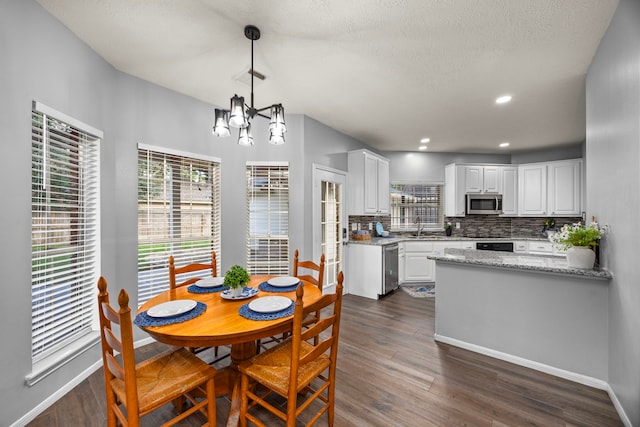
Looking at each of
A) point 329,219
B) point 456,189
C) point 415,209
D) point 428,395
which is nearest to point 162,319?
point 428,395

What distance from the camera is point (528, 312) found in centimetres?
233

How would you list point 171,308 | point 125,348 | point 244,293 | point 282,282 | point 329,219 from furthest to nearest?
point 329,219 < point 282,282 < point 244,293 < point 171,308 < point 125,348

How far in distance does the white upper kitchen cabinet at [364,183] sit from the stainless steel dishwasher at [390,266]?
0.70 m

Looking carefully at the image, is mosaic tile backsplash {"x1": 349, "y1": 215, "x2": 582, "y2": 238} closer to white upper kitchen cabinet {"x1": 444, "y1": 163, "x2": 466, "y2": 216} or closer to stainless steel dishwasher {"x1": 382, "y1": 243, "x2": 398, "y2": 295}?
white upper kitchen cabinet {"x1": 444, "y1": 163, "x2": 466, "y2": 216}

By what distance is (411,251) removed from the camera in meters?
4.92

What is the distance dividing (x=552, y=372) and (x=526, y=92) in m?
2.76

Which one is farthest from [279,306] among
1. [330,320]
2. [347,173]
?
[347,173]

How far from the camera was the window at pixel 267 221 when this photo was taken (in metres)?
3.49

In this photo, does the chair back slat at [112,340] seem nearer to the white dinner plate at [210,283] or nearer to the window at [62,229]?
the white dinner plate at [210,283]

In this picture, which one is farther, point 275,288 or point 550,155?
point 550,155

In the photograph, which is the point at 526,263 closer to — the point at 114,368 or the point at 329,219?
the point at 329,219

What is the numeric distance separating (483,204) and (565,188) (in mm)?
1347

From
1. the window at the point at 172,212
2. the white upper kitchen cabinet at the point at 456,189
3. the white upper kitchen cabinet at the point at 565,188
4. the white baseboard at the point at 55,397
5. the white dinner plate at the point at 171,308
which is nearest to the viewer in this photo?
the white dinner plate at the point at 171,308

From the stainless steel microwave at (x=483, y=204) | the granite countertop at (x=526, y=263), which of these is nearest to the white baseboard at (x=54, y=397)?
the granite countertop at (x=526, y=263)
